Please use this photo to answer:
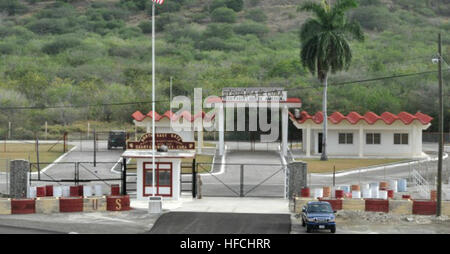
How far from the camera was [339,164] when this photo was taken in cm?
5719

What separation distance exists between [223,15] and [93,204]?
15651 cm

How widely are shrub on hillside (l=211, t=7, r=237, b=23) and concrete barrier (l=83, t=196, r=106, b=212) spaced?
6047 inches

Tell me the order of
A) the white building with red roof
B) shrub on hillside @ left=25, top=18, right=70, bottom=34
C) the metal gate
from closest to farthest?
the metal gate < the white building with red roof < shrub on hillside @ left=25, top=18, right=70, bottom=34

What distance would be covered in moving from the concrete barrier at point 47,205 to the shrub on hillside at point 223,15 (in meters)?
154

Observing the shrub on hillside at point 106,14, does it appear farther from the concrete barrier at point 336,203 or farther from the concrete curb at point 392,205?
the concrete barrier at point 336,203

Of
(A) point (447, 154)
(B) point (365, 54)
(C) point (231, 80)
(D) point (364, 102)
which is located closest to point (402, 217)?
(A) point (447, 154)

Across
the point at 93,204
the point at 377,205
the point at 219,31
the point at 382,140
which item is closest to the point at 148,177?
the point at 93,204

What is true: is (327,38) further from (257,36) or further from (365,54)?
(257,36)

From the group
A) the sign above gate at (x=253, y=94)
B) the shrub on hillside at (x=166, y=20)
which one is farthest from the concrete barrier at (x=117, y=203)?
the shrub on hillside at (x=166, y=20)

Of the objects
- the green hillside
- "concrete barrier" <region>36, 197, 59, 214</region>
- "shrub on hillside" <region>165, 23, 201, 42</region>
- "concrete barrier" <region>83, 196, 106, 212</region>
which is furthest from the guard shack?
"shrub on hillside" <region>165, 23, 201, 42</region>

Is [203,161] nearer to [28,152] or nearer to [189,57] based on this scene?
[28,152]

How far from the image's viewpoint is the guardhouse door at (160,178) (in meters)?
38.6

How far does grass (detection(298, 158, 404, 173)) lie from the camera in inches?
2124

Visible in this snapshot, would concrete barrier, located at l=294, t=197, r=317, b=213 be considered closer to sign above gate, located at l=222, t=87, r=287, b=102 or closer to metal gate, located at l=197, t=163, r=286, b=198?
metal gate, located at l=197, t=163, r=286, b=198
